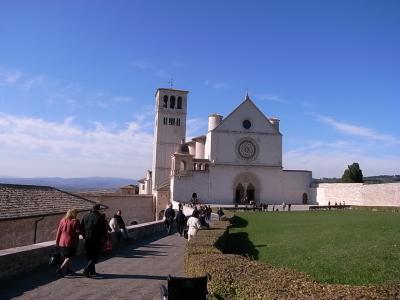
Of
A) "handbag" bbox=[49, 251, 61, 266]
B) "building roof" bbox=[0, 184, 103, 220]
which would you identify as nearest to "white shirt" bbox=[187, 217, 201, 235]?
"handbag" bbox=[49, 251, 61, 266]

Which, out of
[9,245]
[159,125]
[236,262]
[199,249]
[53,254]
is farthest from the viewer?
[159,125]

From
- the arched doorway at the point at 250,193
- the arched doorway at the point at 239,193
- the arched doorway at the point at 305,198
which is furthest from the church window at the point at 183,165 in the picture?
the arched doorway at the point at 305,198

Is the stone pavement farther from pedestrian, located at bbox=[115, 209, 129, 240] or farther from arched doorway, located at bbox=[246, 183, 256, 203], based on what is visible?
arched doorway, located at bbox=[246, 183, 256, 203]

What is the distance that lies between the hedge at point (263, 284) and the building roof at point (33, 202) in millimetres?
15956

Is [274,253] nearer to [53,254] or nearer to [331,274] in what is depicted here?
[331,274]

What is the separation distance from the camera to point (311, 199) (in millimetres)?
62938

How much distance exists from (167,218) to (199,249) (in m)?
12.8

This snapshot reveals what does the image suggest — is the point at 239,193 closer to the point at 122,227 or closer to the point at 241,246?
the point at 241,246

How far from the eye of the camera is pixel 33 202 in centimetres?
2720

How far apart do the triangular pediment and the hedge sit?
174 feet

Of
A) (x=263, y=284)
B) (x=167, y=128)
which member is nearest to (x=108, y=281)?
(x=263, y=284)

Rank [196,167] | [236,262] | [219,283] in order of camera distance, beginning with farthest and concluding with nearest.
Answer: [196,167] < [236,262] < [219,283]

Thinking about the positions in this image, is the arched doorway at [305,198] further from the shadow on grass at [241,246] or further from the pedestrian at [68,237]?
the pedestrian at [68,237]

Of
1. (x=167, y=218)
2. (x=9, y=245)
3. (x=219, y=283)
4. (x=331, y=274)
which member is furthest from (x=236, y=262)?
(x=9, y=245)
